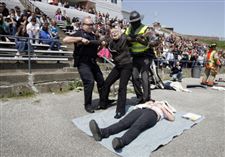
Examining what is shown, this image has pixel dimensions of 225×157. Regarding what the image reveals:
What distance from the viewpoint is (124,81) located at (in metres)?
5.82

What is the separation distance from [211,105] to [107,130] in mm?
4029

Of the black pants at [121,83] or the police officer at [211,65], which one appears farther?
the police officer at [211,65]

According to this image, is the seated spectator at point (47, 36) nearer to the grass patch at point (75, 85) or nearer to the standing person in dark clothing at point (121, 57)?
the grass patch at point (75, 85)

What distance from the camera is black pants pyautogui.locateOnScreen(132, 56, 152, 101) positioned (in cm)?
652

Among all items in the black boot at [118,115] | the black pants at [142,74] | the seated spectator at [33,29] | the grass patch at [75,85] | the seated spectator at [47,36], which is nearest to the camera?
the black boot at [118,115]

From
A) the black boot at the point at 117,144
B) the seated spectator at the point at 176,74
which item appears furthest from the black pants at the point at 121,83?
the seated spectator at the point at 176,74

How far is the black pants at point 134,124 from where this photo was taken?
14.3 feet

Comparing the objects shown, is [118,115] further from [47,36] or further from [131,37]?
[47,36]

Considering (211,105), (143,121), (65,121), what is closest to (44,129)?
(65,121)

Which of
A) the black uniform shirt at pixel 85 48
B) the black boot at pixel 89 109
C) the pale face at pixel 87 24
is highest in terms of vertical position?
the pale face at pixel 87 24

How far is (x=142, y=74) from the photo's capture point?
21.5 ft

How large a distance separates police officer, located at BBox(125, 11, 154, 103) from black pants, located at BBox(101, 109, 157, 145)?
1684 millimetres

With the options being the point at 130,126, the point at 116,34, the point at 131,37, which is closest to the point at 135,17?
the point at 131,37

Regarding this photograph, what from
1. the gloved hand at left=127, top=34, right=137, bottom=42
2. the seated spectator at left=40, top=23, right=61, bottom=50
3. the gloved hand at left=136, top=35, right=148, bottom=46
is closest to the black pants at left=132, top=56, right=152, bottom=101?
the gloved hand at left=136, top=35, right=148, bottom=46
